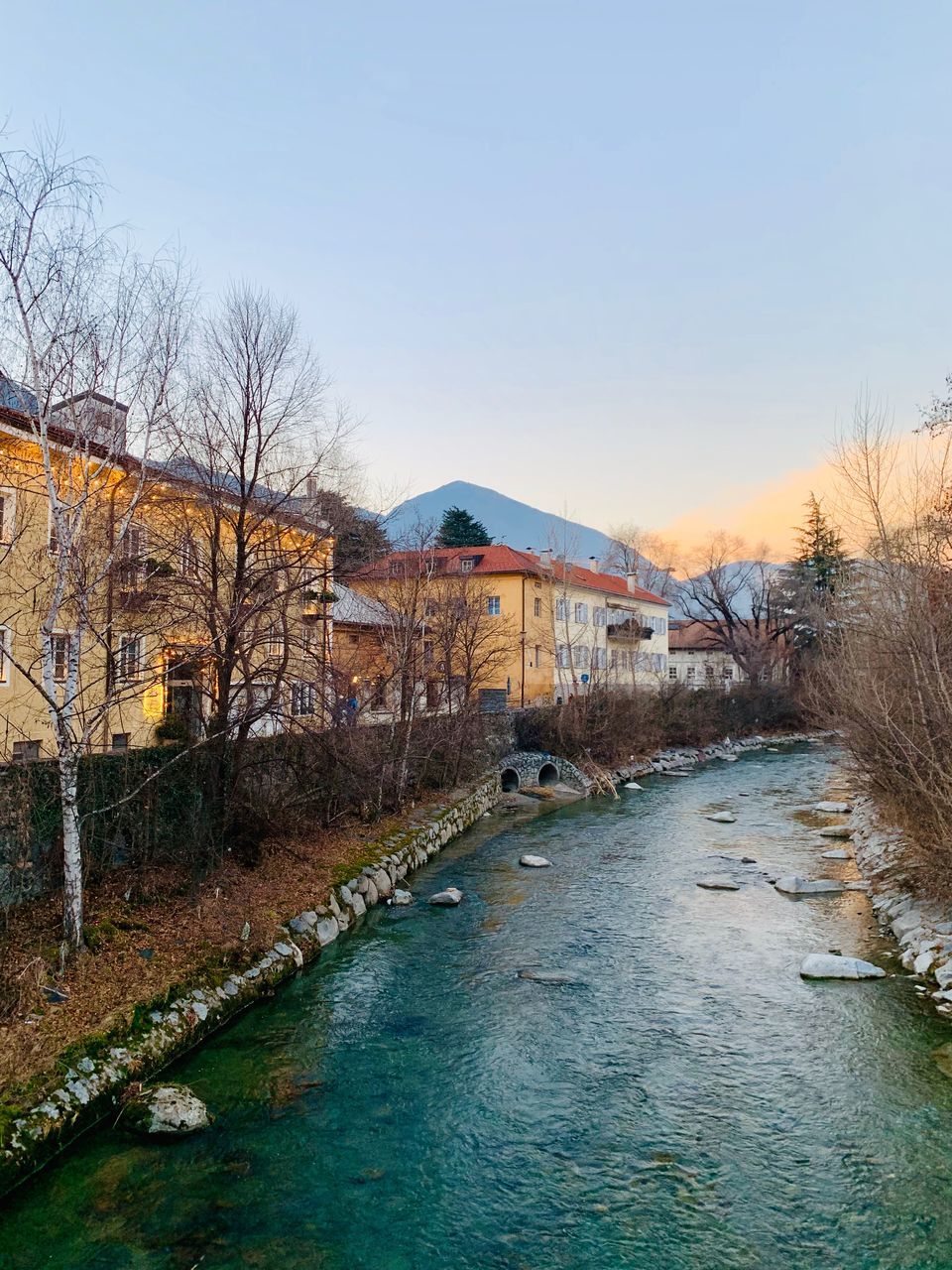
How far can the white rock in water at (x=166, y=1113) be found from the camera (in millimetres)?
6957

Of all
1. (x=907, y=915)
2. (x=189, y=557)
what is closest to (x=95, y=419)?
(x=189, y=557)

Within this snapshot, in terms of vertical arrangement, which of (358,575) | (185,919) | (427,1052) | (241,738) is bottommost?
(427,1052)

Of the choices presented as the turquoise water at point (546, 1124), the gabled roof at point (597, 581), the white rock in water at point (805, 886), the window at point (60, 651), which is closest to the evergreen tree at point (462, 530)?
the gabled roof at point (597, 581)

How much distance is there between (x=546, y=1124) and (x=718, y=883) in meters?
9.13

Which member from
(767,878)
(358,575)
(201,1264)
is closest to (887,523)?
(767,878)

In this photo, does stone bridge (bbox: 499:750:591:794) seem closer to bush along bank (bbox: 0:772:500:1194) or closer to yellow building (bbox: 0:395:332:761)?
bush along bank (bbox: 0:772:500:1194)

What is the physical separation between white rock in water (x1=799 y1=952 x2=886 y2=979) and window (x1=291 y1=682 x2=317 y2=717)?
7871 millimetres

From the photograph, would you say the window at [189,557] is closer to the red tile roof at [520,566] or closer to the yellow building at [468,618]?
the yellow building at [468,618]

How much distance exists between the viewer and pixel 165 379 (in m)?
9.09

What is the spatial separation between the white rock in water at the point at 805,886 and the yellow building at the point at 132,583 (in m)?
9.35

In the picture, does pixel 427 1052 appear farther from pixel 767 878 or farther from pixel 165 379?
pixel 767 878

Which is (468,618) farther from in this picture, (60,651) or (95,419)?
(95,419)

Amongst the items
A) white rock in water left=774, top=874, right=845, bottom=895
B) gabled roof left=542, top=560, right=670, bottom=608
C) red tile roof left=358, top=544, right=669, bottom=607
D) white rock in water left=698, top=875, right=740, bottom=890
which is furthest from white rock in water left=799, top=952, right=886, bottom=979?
gabled roof left=542, top=560, right=670, bottom=608

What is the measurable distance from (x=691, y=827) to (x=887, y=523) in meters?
10.3
